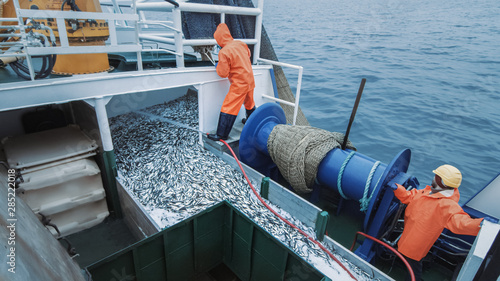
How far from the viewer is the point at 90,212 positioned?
4758 millimetres

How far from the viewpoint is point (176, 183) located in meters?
4.54

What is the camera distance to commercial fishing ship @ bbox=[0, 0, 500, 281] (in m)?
3.38

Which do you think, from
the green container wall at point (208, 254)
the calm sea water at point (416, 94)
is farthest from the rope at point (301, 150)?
the calm sea water at point (416, 94)

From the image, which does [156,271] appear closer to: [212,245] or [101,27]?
[212,245]

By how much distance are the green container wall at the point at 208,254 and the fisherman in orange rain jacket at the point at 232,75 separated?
191cm

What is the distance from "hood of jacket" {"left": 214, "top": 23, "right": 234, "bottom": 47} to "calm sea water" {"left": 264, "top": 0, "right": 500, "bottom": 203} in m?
7.00

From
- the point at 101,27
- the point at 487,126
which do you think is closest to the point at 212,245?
the point at 101,27

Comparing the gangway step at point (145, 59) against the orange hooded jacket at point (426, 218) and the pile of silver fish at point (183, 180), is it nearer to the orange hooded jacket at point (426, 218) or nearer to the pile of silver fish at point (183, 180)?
the pile of silver fish at point (183, 180)

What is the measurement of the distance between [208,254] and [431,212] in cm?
293

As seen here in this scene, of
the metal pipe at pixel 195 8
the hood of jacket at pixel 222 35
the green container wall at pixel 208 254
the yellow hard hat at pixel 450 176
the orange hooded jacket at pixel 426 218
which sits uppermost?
the metal pipe at pixel 195 8

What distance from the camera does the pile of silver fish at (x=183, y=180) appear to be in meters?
3.78

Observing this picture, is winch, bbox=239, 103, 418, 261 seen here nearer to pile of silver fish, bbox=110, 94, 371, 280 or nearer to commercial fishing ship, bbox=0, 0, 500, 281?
commercial fishing ship, bbox=0, 0, 500, 281

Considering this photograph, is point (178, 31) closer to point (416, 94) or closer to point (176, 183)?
point (176, 183)

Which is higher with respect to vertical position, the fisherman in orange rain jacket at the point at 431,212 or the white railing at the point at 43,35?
the white railing at the point at 43,35
